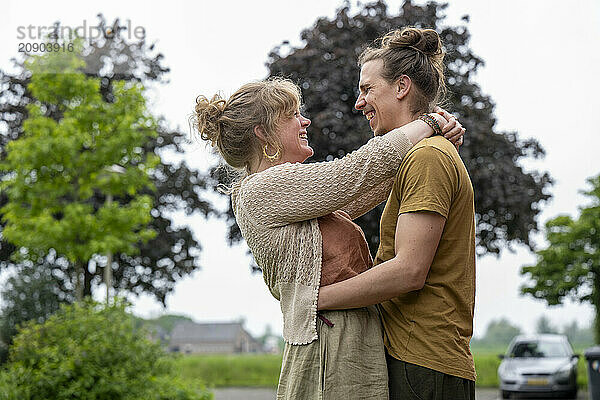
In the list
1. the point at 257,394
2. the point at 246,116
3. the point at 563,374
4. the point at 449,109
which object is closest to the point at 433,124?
the point at 246,116

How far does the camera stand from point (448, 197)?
6.87ft

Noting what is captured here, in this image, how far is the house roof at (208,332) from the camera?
57.8 feet

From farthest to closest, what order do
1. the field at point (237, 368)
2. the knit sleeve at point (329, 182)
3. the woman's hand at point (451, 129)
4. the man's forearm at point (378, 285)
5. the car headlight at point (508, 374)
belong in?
1. the field at point (237, 368)
2. the car headlight at point (508, 374)
3. the woman's hand at point (451, 129)
4. the knit sleeve at point (329, 182)
5. the man's forearm at point (378, 285)

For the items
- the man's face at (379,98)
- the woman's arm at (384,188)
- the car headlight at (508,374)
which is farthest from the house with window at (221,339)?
the man's face at (379,98)

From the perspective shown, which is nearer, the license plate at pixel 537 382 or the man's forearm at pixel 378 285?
the man's forearm at pixel 378 285

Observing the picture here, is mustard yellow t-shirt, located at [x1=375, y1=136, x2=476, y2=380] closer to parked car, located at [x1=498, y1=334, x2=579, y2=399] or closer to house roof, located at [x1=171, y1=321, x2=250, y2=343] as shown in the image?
parked car, located at [x1=498, y1=334, x2=579, y2=399]

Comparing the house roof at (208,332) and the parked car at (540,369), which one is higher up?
the house roof at (208,332)

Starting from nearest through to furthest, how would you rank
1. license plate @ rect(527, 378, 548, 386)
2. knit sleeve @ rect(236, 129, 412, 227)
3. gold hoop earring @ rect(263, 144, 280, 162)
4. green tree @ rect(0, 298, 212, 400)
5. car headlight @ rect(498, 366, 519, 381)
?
knit sleeve @ rect(236, 129, 412, 227)
gold hoop earring @ rect(263, 144, 280, 162)
green tree @ rect(0, 298, 212, 400)
license plate @ rect(527, 378, 548, 386)
car headlight @ rect(498, 366, 519, 381)

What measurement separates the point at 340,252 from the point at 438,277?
0.31m

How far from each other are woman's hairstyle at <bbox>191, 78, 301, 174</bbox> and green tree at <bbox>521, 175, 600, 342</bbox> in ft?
49.0

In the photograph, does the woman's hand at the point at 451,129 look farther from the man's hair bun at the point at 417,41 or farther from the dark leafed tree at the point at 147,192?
the dark leafed tree at the point at 147,192

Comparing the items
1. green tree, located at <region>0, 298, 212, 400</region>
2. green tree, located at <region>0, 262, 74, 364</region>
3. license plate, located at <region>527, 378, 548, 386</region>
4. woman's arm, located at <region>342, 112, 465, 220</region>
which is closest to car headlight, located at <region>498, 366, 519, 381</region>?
license plate, located at <region>527, 378, 548, 386</region>

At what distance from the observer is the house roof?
17.6 metres

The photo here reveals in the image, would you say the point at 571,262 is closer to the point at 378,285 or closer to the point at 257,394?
the point at 257,394
